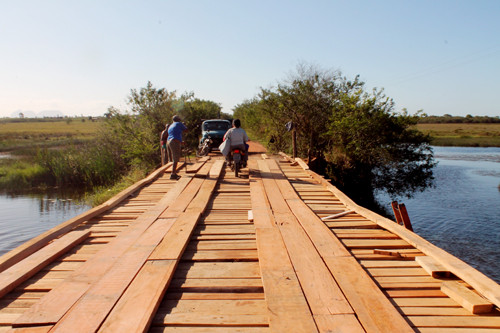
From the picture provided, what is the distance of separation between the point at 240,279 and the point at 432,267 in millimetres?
1868

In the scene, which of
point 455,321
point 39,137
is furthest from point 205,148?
point 39,137

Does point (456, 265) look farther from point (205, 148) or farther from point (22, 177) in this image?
point (22, 177)

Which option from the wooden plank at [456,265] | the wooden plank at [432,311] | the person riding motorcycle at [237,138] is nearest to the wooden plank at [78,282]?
the wooden plank at [432,311]

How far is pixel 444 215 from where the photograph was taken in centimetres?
1520

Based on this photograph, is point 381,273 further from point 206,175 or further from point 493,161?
point 493,161

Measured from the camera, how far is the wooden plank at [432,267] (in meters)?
3.59

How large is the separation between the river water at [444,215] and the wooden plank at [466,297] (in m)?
7.02

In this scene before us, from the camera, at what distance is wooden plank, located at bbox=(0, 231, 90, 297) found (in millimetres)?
3508

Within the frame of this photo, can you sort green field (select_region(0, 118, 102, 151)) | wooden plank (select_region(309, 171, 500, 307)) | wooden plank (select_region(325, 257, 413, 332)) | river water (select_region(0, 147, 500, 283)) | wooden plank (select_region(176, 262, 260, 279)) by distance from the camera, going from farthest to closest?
green field (select_region(0, 118, 102, 151)), river water (select_region(0, 147, 500, 283)), wooden plank (select_region(176, 262, 260, 279)), wooden plank (select_region(309, 171, 500, 307)), wooden plank (select_region(325, 257, 413, 332))

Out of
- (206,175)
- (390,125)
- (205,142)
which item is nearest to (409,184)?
(390,125)

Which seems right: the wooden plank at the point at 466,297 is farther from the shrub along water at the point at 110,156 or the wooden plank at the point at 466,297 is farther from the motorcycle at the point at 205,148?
the shrub along water at the point at 110,156

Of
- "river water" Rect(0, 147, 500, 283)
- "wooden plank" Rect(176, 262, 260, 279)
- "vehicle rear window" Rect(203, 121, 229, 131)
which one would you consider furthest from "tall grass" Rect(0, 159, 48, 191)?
"wooden plank" Rect(176, 262, 260, 279)

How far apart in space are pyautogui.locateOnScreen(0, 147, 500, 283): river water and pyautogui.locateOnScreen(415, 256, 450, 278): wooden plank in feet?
21.5

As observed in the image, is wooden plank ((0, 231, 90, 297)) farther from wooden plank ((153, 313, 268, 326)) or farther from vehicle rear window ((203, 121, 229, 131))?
vehicle rear window ((203, 121, 229, 131))
